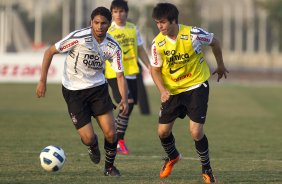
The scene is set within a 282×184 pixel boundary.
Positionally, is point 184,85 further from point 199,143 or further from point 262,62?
point 262,62

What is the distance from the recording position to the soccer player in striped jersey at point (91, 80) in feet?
35.4

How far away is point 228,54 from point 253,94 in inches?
1562

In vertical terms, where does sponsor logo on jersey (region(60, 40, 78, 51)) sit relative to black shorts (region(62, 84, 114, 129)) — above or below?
above

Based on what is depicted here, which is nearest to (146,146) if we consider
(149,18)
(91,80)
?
(91,80)

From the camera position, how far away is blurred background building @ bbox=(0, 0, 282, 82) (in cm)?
5272

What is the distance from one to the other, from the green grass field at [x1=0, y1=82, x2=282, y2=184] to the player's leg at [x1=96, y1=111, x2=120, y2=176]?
0.14 metres

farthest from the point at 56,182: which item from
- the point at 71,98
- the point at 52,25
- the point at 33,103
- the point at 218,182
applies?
the point at 52,25

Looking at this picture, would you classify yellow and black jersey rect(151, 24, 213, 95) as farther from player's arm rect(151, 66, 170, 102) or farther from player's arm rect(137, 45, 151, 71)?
player's arm rect(137, 45, 151, 71)

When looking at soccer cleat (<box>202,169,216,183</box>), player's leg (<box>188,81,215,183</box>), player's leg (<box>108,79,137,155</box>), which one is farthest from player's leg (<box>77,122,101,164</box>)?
player's leg (<box>108,79,137,155</box>)

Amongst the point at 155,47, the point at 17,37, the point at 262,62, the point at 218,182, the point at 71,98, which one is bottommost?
the point at 262,62

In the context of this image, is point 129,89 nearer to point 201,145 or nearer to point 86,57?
point 86,57

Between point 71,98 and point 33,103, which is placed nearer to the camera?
point 71,98

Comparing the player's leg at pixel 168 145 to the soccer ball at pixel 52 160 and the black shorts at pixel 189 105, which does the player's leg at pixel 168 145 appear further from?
the soccer ball at pixel 52 160

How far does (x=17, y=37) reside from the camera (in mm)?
52562
